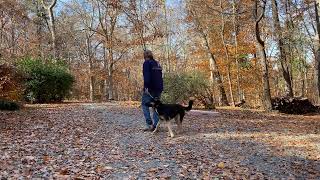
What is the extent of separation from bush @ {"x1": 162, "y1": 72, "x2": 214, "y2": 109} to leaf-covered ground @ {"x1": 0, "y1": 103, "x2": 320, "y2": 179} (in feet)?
18.0

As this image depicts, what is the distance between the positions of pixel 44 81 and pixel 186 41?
1781 cm

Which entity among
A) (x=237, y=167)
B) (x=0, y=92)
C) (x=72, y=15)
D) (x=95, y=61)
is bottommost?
(x=237, y=167)

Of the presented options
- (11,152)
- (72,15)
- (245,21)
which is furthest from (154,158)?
(72,15)

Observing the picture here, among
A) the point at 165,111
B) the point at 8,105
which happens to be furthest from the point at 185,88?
the point at 165,111

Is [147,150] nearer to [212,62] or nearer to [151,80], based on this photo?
[151,80]

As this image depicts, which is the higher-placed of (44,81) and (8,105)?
(44,81)

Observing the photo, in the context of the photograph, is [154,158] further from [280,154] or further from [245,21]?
[245,21]

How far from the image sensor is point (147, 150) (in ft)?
27.4

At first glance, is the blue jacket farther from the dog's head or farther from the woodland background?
the woodland background

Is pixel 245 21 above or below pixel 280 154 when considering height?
above

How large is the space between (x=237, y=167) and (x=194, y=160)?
823 millimetres

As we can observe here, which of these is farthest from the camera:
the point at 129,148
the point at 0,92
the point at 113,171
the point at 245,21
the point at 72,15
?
the point at 72,15

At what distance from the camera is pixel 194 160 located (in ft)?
25.0

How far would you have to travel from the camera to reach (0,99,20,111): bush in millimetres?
14593
